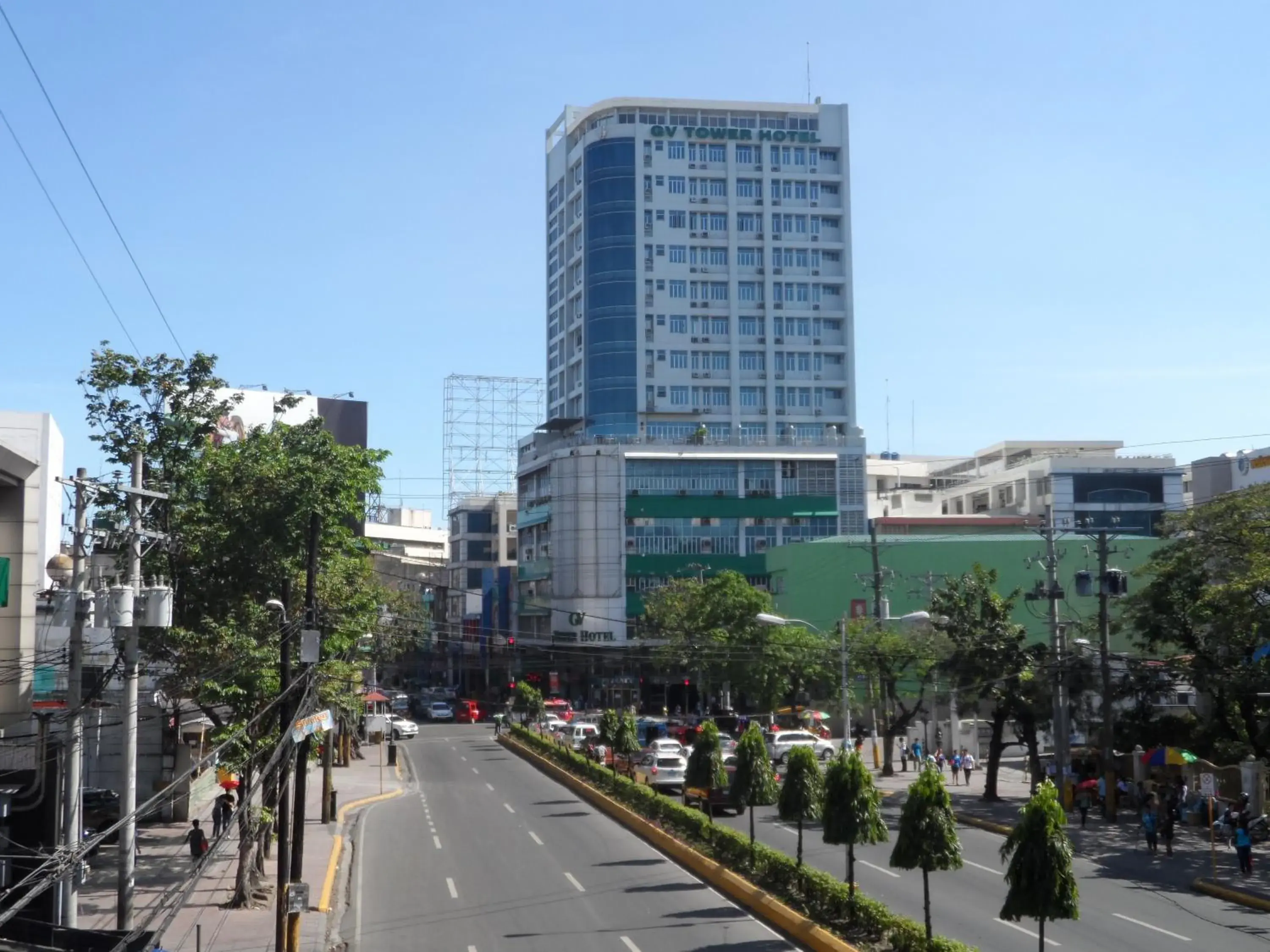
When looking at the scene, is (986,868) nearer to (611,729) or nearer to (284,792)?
(284,792)

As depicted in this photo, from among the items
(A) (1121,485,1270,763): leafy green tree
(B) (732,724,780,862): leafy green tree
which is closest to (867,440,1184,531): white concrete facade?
(A) (1121,485,1270,763): leafy green tree

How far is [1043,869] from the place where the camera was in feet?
57.1

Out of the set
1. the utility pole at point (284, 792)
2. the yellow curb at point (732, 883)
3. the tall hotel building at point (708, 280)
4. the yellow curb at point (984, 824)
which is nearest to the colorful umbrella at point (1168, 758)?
the yellow curb at point (984, 824)

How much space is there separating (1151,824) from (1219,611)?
10.3 m

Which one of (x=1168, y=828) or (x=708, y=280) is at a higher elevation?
(x=708, y=280)

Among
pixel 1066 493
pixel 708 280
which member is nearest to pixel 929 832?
pixel 1066 493

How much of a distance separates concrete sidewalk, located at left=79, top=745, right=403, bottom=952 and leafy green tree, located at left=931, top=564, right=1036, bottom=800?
2100cm

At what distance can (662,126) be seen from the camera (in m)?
110

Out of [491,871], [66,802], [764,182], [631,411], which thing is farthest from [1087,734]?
[764,182]

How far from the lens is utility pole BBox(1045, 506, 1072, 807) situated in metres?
40.7

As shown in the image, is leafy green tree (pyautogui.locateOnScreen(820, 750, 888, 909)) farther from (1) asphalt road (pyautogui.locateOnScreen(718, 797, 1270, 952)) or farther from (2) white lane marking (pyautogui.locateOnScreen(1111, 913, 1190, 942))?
(2) white lane marking (pyautogui.locateOnScreen(1111, 913, 1190, 942))

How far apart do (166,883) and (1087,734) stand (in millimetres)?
33298

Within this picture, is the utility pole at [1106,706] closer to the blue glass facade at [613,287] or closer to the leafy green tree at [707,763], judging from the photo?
the leafy green tree at [707,763]

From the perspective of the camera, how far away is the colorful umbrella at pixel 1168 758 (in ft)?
130
